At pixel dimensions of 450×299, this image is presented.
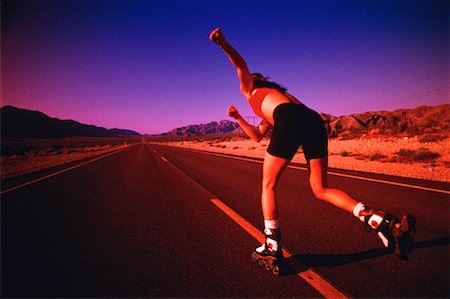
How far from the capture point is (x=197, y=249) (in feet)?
9.21

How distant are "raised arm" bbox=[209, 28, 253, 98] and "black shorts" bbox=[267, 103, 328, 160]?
375 mm

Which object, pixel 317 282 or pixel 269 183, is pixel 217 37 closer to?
pixel 269 183

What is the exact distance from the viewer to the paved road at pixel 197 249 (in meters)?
2.07

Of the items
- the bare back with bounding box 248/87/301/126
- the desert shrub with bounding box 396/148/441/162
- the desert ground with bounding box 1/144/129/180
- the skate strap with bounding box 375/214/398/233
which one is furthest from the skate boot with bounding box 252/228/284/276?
the desert shrub with bounding box 396/148/441/162

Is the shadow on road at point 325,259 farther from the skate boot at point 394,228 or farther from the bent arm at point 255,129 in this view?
the bent arm at point 255,129

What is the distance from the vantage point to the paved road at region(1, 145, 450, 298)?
207 cm

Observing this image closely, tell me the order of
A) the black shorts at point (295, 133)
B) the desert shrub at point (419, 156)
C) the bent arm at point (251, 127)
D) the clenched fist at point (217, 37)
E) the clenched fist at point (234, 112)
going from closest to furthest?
1. the clenched fist at point (217, 37)
2. the black shorts at point (295, 133)
3. the bent arm at point (251, 127)
4. the clenched fist at point (234, 112)
5. the desert shrub at point (419, 156)

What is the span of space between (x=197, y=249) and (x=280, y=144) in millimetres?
1515

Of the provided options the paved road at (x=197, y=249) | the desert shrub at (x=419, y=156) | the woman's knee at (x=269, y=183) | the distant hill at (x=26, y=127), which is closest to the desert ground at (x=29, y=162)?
the paved road at (x=197, y=249)

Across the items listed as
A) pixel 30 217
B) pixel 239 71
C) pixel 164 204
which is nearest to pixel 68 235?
pixel 30 217

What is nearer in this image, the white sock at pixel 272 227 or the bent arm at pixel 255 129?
the white sock at pixel 272 227

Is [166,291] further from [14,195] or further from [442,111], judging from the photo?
[442,111]

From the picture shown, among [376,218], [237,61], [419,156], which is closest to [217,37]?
[237,61]

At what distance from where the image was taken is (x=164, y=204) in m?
4.88
